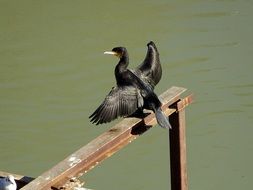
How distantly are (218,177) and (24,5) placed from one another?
15.7 feet

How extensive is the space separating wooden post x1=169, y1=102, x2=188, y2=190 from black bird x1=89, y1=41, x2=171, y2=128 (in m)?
0.22

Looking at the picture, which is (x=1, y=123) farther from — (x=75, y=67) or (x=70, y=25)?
(x=70, y=25)

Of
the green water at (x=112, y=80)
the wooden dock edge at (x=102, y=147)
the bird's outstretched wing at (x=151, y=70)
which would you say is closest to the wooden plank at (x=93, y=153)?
the wooden dock edge at (x=102, y=147)

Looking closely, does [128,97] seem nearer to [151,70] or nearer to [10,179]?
[151,70]

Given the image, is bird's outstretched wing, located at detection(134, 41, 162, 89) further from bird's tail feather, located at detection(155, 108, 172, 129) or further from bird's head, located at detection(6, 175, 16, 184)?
bird's head, located at detection(6, 175, 16, 184)

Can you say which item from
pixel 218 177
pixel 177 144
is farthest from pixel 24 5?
pixel 177 144

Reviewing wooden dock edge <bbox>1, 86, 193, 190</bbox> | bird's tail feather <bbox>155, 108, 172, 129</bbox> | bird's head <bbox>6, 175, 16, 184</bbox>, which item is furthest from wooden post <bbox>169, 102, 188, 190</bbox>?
bird's head <bbox>6, 175, 16, 184</bbox>

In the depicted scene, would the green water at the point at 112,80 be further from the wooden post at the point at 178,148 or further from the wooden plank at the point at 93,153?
the wooden plank at the point at 93,153

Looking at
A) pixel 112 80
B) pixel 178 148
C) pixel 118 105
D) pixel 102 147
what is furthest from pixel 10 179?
pixel 112 80

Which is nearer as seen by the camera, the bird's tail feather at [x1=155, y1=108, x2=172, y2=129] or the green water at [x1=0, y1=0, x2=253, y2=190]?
the bird's tail feather at [x1=155, y1=108, x2=172, y2=129]

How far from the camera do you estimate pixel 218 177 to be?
6.25 metres

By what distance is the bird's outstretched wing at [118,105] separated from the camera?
14.6ft

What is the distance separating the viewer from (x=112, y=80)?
773cm

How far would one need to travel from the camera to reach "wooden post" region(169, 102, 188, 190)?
4.58 meters
